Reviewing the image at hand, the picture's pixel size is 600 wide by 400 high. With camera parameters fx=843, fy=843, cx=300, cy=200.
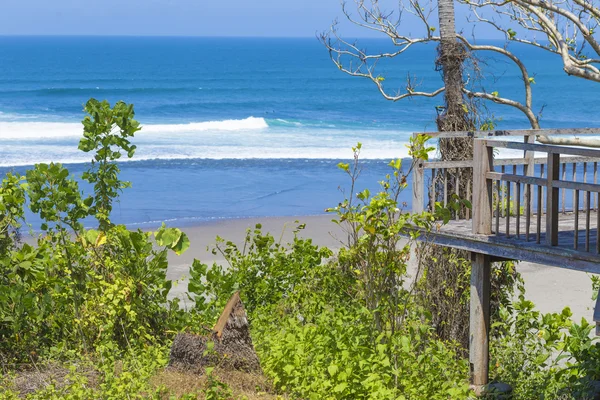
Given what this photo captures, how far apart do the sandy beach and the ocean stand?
0.97 metres

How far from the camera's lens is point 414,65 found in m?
100

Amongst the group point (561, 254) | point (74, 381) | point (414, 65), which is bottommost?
point (74, 381)

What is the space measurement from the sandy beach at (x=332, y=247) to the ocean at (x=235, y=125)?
968 millimetres

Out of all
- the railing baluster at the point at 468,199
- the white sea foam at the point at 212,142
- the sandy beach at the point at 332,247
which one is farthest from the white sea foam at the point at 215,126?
the railing baluster at the point at 468,199

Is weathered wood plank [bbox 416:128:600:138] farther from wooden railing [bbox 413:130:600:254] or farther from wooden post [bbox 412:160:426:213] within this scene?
wooden post [bbox 412:160:426:213]

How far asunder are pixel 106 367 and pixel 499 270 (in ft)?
17.1

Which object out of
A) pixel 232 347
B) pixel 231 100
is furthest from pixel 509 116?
pixel 232 347

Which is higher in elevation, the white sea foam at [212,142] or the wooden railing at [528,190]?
the white sea foam at [212,142]

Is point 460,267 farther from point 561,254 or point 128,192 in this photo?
point 128,192

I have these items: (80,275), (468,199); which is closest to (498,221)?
(468,199)

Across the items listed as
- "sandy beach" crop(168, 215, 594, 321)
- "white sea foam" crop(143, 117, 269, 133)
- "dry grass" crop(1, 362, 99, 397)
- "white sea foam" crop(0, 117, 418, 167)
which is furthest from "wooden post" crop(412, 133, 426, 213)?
"white sea foam" crop(143, 117, 269, 133)

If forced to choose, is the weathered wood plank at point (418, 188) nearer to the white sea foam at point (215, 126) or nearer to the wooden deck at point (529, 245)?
the wooden deck at point (529, 245)

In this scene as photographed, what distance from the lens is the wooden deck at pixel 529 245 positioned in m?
7.44

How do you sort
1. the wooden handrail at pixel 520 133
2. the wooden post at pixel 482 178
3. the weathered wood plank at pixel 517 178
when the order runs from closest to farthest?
the weathered wood plank at pixel 517 178 → the wooden post at pixel 482 178 → the wooden handrail at pixel 520 133
